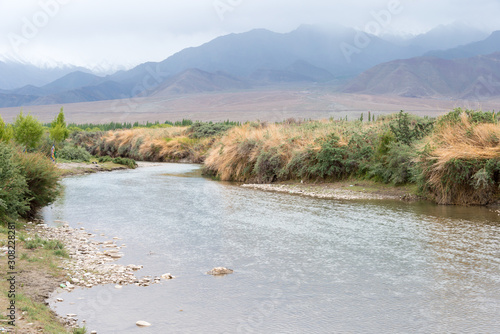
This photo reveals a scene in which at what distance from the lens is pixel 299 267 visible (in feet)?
36.3

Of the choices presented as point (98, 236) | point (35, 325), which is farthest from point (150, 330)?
point (98, 236)

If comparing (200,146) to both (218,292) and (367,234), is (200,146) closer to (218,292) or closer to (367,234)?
(367,234)

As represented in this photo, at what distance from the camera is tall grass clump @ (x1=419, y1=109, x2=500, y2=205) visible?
1855 centimetres

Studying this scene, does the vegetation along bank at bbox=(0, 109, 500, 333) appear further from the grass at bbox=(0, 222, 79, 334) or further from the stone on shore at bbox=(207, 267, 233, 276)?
the stone on shore at bbox=(207, 267, 233, 276)

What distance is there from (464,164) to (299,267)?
10153 mm

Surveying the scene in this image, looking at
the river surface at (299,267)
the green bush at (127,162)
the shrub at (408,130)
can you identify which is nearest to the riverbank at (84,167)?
the green bush at (127,162)

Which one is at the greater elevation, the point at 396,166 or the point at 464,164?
the point at 464,164

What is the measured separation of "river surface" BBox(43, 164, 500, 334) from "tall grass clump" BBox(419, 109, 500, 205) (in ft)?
3.54

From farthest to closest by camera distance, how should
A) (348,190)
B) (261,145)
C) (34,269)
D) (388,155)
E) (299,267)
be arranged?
(261,145) < (388,155) < (348,190) < (299,267) < (34,269)

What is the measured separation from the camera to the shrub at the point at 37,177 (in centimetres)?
1570

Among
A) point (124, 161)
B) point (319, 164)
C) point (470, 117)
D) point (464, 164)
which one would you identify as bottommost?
point (124, 161)

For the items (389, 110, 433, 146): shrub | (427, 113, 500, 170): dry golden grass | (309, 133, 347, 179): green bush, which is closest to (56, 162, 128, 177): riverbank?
(309, 133, 347, 179): green bush

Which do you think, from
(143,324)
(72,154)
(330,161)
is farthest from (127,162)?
(143,324)

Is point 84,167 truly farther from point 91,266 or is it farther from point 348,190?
point 91,266
